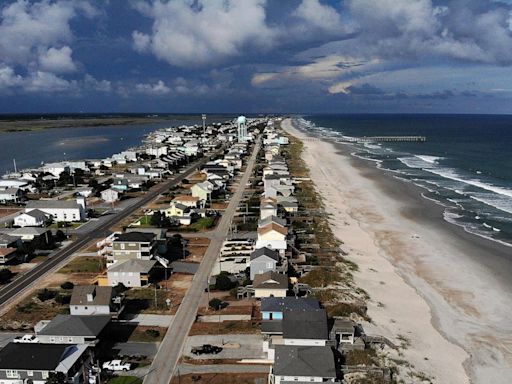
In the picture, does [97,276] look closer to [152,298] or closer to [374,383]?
[152,298]

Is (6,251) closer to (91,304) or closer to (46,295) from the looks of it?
(46,295)

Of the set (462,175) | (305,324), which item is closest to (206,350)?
(305,324)

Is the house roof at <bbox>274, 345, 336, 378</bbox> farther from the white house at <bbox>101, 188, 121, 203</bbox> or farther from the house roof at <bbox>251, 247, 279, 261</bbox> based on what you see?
the white house at <bbox>101, 188, 121, 203</bbox>

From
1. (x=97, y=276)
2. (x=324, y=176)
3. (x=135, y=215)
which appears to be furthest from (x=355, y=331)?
(x=324, y=176)

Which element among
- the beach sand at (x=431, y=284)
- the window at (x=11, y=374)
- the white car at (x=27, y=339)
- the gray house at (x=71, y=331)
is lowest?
the beach sand at (x=431, y=284)

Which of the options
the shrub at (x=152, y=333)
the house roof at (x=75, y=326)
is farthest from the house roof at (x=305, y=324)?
the house roof at (x=75, y=326)

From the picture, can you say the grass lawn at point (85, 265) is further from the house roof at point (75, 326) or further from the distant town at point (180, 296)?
the house roof at point (75, 326)
